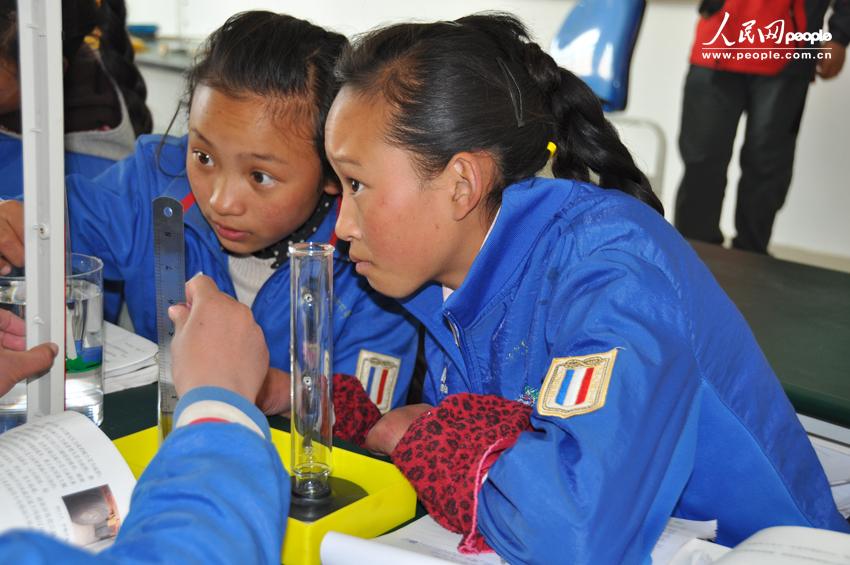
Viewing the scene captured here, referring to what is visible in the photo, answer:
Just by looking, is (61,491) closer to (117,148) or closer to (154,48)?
(117,148)

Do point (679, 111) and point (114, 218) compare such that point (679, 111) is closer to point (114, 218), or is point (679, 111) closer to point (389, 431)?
point (114, 218)

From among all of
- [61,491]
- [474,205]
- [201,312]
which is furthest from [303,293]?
[474,205]

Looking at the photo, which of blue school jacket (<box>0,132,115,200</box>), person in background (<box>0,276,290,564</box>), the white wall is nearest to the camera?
person in background (<box>0,276,290,564</box>)

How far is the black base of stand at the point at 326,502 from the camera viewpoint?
2.70ft

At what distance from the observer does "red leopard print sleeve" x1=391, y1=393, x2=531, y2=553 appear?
86cm

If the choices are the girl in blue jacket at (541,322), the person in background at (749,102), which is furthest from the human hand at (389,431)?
the person in background at (749,102)

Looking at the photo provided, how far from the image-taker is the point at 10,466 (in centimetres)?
78

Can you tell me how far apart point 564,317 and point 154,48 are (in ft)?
15.9

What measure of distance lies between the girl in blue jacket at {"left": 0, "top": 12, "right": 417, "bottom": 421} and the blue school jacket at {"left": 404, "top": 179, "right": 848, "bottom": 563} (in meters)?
0.23

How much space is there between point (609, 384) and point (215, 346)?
0.33m

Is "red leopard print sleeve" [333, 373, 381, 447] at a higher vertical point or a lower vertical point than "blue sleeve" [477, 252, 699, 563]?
lower

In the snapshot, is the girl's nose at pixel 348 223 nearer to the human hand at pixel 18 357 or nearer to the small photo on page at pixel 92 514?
the human hand at pixel 18 357

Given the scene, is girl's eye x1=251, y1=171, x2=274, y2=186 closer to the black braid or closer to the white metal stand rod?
the black braid

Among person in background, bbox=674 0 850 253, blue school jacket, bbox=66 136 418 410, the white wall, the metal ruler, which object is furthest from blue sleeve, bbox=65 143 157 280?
person in background, bbox=674 0 850 253
